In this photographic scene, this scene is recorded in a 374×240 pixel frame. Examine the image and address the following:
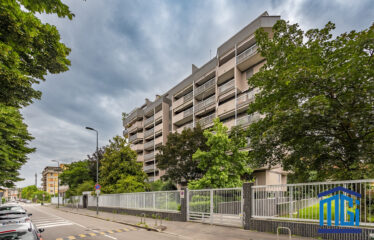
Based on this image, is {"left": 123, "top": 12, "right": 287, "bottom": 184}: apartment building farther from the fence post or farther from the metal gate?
the fence post

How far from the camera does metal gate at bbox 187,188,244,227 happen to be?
12224mm

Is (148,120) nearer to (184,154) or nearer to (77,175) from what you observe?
(77,175)

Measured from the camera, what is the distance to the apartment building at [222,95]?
2498 cm

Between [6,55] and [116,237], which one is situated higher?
[6,55]

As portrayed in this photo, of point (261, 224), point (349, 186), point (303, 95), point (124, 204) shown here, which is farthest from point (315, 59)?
point (124, 204)

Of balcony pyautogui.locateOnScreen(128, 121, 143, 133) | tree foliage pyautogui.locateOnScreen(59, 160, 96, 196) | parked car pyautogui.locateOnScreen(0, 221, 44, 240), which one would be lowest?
tree foliage pyautogui.locateOnScreen(59, 160, 96, 196)

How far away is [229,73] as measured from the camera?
28312 mm

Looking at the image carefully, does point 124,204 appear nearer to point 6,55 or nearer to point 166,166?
point 166,166

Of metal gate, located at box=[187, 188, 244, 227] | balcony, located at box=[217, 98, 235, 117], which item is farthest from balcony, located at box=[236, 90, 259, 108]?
metal gate, located at box=[187, 188, 244, 227]

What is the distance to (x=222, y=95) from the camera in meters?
28.5

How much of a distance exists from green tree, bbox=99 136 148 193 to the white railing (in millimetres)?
1426

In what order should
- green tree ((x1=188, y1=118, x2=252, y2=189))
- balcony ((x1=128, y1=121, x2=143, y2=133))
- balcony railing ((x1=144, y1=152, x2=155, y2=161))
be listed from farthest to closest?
balcony ((x1=128, y1=121, x2=143, y2=133)), balcony railing ((x1=144, y1=152, x2=155, y2=161)), green tree ((x1=188, y1=118, x2=252, y2=189))

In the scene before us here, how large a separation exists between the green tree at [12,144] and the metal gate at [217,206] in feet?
38.2

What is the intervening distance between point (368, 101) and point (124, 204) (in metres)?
22.9
